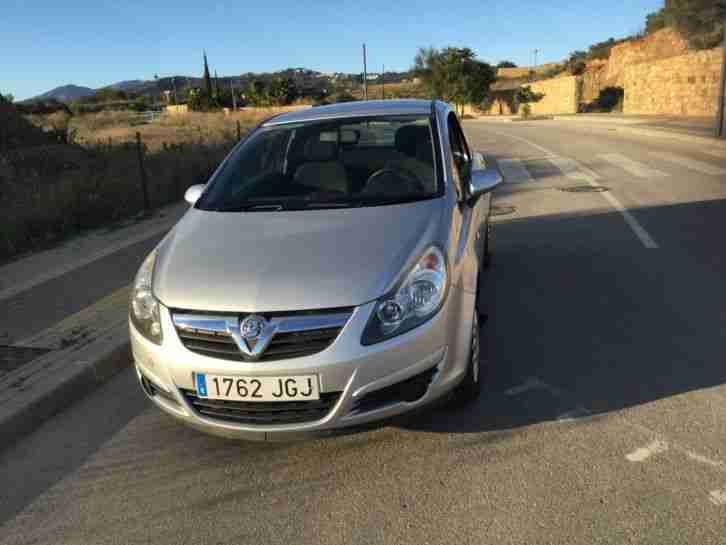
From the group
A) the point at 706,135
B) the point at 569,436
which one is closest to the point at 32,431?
the point at 569,436

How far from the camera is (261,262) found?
315cm

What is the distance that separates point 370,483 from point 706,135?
20363 millimetres

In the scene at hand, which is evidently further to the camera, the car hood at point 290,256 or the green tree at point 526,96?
the green tree at point 526,96

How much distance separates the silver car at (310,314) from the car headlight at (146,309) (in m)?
0.01

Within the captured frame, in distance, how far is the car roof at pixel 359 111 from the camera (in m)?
4.71

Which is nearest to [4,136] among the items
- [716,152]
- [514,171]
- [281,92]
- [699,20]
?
[514,171]

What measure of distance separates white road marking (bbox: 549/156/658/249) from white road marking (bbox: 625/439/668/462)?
14.4 feet

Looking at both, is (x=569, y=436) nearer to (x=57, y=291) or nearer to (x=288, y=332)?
(x=288, y=332)

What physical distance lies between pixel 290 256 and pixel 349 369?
0.69 meters

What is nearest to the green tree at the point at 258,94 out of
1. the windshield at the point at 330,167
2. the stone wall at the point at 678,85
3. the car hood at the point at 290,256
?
the stone wall at the point at 678,85

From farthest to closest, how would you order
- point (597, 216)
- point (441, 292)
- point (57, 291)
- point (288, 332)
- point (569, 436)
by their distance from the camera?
point (597, 216) → point (57, 291) → point (569, 436) → point (441, 292) → point (288, 332)

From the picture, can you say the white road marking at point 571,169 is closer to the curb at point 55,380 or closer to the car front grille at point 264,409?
the curb at point 55,380

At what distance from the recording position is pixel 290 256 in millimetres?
3174

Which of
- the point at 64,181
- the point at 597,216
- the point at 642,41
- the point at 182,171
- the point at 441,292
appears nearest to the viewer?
the point at 441,292
